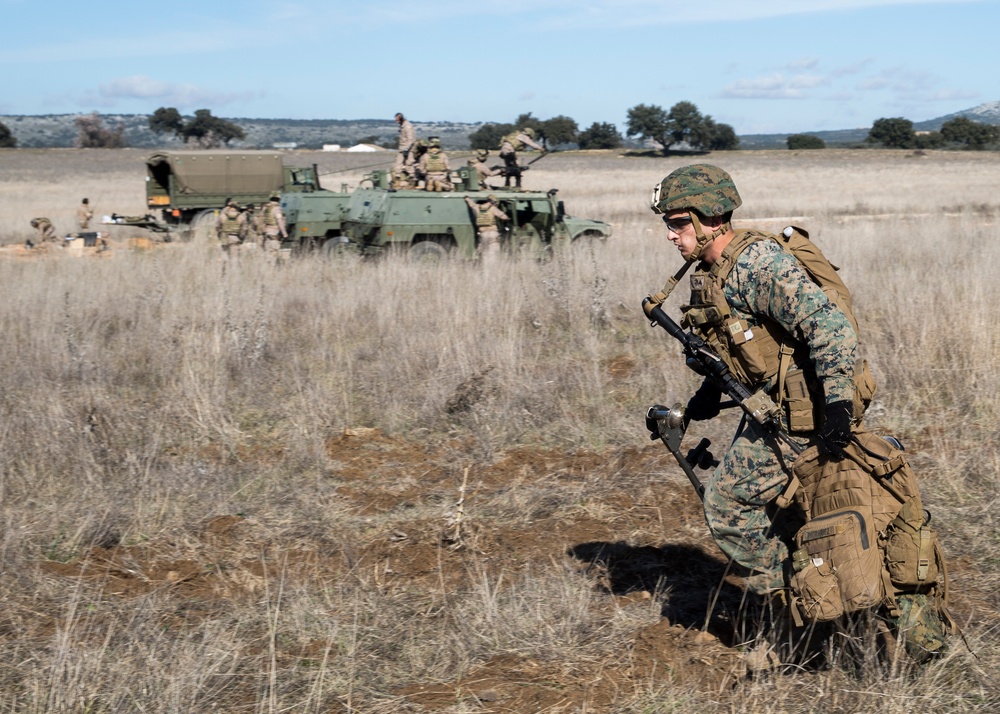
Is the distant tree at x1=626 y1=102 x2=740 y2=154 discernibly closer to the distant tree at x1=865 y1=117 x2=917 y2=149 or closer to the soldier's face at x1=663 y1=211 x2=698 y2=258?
the distant tree at x1=865 y1=117 x2=917 y2=149

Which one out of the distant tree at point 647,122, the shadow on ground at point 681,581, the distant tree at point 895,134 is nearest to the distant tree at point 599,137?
the distant tree at point 647,122

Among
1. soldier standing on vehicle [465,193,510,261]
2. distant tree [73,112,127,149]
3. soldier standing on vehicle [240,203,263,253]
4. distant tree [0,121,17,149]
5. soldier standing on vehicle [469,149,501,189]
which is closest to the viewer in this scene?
soldier standing on vehicle [240,203,263,253]

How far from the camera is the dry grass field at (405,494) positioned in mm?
3330

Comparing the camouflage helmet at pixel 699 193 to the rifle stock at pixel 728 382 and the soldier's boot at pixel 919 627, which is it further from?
the soldier's boot at pixel 919 627

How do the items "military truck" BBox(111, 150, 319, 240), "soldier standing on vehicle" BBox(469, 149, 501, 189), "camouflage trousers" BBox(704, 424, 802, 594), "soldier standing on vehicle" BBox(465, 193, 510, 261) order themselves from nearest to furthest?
"camouflage trousers" BBox(704, 424, 802, 594) → "soldier standing on vehicle" BBox(465, 193, 510, 261) → "soldier standing on vehicle" BBox(469, 149, 501, 189) → "military truck" BBox(111, 150, 319, 240)

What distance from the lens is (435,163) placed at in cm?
1470

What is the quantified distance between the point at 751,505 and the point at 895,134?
65.6m

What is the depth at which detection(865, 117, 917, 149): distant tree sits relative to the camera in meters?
62.1

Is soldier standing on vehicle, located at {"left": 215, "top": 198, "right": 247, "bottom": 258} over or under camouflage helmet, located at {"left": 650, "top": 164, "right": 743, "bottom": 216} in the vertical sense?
under

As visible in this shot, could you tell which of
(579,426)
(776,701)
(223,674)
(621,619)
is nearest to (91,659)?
(223,674)

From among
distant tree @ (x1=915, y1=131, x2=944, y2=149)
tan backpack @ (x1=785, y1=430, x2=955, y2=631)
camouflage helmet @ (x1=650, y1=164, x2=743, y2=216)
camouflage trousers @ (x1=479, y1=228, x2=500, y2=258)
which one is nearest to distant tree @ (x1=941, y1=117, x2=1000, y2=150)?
distant tree @ (x1=915, y1=131, x2=944, y2=149)

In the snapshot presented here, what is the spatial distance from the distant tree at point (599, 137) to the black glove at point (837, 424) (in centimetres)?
6434

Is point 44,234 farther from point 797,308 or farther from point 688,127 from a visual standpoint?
point 688,127

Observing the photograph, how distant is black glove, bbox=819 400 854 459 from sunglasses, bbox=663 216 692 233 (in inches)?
31.3
